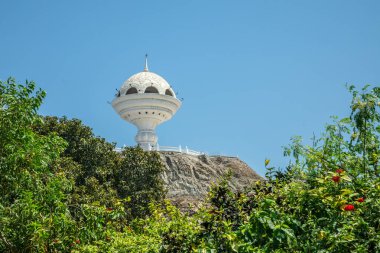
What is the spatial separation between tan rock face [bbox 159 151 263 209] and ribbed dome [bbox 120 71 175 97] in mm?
9529

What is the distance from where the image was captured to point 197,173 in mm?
51156

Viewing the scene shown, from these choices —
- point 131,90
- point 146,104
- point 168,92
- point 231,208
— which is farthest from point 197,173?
point 231,208

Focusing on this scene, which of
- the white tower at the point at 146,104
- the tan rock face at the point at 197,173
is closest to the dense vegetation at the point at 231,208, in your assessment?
the tan rock face at the point at 197,173

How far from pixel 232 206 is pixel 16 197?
6324mm

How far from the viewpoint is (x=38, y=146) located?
13547mm

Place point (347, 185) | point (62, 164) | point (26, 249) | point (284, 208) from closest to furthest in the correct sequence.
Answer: point (347, 185) → point (284, 208) → point (26, 249) → point (62, 164)

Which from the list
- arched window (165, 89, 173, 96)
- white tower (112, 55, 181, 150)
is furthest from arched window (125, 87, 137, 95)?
arched window (165, 89, 173, 96)

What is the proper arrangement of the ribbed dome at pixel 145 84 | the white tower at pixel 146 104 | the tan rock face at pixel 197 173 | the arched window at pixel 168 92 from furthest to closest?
the arched window at pixel 168 92
the ribbed dome at pixel 145 84
the white tower at pixel 146 104
the tan rock face at pixel 197 173

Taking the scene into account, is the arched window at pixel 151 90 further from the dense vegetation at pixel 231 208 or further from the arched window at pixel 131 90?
the dense vegetation at pixel 231 208

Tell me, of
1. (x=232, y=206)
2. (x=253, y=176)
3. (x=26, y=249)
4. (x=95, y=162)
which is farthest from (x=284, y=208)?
(x=253, y=176)

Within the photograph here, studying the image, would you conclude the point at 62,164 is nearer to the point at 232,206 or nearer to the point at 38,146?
the point at 38,146

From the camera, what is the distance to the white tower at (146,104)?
5903cm

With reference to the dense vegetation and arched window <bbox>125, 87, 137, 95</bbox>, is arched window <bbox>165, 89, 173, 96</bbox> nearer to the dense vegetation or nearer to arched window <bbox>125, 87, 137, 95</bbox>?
arched window <bbox>125, 87, 137, 95</bbox>

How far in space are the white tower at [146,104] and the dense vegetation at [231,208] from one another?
4233cm
